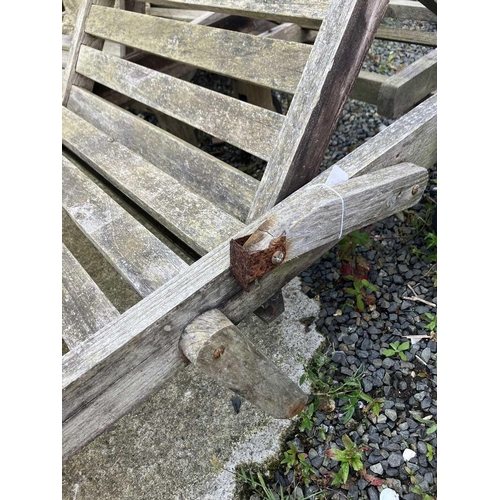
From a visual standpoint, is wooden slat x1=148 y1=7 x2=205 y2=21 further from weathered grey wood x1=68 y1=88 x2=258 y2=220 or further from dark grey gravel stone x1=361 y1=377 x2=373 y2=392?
dark grey gravel stone x1=361 y1=377 x2=373 y2=392

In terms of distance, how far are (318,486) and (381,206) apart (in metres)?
1.18

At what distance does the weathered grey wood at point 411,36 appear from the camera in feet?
10.5

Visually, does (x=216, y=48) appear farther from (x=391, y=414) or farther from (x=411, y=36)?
(x=391, y=414)

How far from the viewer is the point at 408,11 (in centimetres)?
324

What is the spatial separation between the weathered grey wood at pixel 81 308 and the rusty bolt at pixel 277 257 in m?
0.72

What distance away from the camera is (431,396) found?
218 cm

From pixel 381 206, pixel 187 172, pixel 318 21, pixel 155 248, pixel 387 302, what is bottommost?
pixel 387 302

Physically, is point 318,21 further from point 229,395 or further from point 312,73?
point 229,395

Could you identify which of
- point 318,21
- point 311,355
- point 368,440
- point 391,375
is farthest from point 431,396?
point 318,21

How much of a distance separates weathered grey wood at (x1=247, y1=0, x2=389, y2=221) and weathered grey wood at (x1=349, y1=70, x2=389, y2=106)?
1313 mm

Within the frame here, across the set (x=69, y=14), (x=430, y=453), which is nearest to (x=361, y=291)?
(x=430, y=453)

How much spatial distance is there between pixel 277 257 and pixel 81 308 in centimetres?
91

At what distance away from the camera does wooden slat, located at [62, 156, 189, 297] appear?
1886 mm

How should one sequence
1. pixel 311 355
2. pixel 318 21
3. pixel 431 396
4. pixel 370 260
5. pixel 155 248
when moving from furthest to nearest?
pixel 370 260, pixel 311 355, pixel 431 396, pixel 155 248, pixel 318 21
